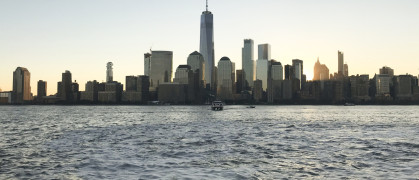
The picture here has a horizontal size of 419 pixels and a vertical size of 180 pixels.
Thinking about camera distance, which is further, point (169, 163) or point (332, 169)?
point (169, 163)

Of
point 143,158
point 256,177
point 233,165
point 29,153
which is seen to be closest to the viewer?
point 256,177

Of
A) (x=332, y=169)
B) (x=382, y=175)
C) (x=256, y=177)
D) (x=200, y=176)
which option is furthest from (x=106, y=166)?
(x=382, y=175)

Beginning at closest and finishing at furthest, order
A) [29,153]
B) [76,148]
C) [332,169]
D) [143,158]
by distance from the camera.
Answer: [332,169], [143,158], [29,153], [76,148]

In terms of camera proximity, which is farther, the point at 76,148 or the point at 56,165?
the point at 76,148

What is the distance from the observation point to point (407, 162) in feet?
120

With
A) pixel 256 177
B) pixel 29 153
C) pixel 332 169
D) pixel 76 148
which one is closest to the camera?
pixel 256 177

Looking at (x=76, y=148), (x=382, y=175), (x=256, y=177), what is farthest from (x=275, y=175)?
(x=76, y=148)

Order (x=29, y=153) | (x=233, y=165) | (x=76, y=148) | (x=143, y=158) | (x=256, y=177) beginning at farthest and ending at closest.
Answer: (x=76, y=148), (x=29, y=153), (x=143, y=158), (x=233, y=165), (x=256, y=177)

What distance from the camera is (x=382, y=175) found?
30500 mm

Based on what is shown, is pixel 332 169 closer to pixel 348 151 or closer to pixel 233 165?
pixel 233 165

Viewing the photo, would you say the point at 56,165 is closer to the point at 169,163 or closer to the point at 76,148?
the point at 169,163

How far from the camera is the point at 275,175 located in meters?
30.9

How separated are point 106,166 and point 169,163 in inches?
223

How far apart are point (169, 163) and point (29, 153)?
61.1ft
